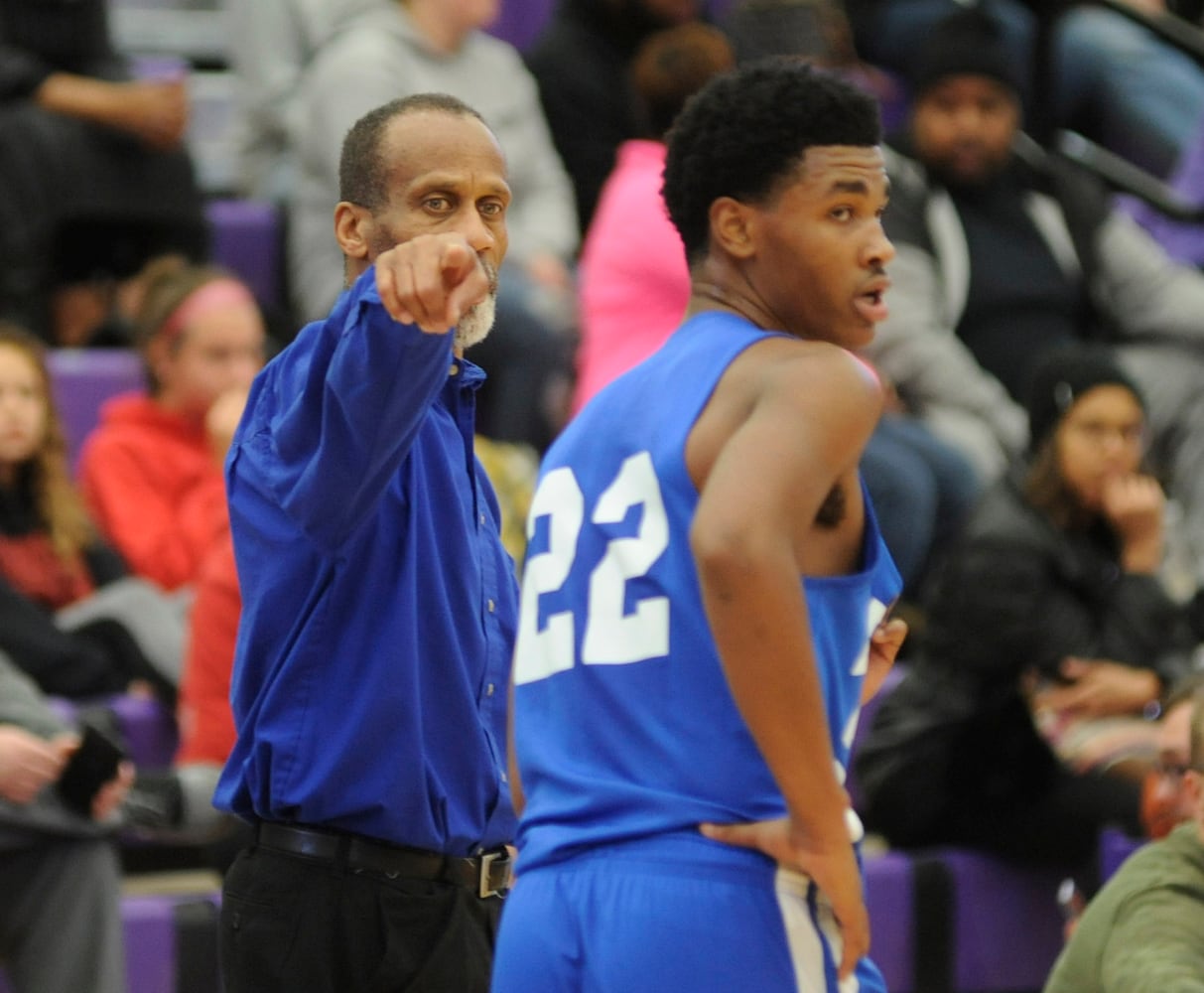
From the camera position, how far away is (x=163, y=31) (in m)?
7.95

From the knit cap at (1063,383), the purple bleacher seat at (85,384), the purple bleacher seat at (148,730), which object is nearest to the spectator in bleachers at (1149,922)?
the knit cap at (1063,383)

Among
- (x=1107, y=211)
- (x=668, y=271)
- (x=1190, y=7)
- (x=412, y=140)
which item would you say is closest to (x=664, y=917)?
(x=412, y=140)

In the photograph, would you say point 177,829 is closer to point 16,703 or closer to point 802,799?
point 16,703

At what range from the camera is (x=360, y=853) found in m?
2.62

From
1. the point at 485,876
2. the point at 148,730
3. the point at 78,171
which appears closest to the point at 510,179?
the point at 78,171

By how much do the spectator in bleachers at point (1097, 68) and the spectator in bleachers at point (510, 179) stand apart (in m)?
1.99

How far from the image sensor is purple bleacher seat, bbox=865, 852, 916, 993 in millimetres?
4672

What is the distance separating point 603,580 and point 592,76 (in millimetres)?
4758

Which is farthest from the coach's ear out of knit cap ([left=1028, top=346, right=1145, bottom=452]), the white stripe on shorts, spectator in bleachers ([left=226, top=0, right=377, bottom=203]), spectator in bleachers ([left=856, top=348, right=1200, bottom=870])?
spectator in bleachers ([left=226, top=0, right=377, bottom=203])

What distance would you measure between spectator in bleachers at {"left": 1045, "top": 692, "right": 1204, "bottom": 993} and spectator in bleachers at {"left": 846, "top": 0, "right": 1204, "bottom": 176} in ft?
16.7

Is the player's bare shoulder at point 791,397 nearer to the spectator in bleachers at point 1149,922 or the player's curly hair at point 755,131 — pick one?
the player's curly hair at point 755,131

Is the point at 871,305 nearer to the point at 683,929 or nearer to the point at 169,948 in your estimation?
the point at 683,929

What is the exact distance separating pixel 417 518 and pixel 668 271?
2553mm

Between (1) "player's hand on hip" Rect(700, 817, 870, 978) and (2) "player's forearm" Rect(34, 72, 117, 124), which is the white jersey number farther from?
(2) "player's forearm" Rect(34, 72, 117, 124)
